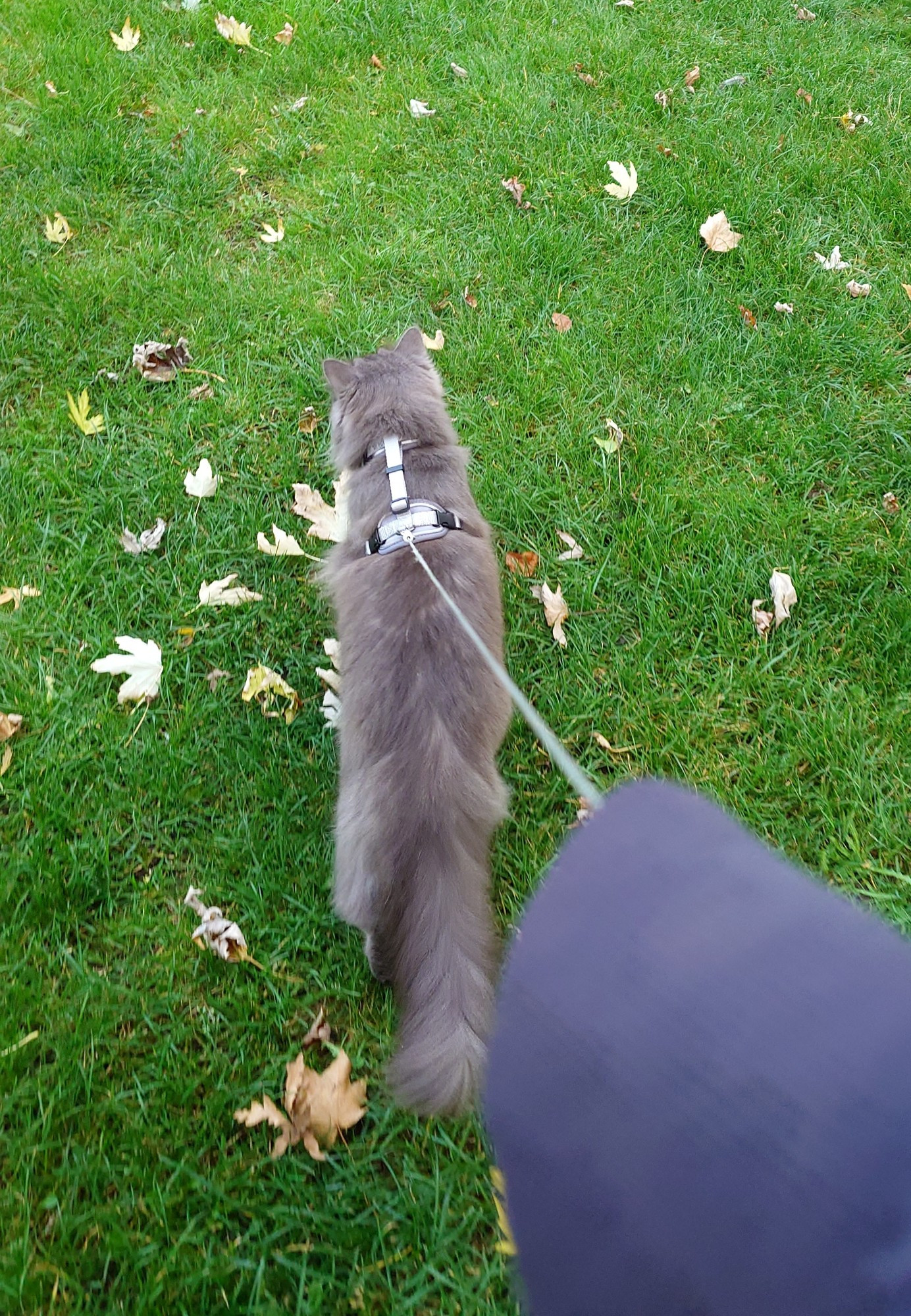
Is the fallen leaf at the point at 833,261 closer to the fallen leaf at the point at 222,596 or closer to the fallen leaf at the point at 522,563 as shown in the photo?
the fallen leaf at the point at 522,563

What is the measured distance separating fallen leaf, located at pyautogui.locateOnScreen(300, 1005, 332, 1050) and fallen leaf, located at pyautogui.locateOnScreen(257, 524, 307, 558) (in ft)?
5.54

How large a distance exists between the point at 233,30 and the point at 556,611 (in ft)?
13.1

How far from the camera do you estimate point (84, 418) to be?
3.21 metres

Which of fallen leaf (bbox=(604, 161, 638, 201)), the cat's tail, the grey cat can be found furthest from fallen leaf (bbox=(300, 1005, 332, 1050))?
fallen leaf (bbox=(604, 161, 638, 201))

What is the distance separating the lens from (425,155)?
404cm

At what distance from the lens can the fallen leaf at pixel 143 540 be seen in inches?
117

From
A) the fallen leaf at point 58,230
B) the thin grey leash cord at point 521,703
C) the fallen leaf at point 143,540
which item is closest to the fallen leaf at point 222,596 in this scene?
the fallen leaf at point 143,540

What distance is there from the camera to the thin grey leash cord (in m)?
1.33

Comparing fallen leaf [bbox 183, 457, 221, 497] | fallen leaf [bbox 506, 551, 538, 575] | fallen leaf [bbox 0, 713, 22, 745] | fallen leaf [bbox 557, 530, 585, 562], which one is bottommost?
fallen leaf [bbox 0, 713, 22, 745]

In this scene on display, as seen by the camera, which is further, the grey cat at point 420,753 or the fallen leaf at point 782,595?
the fallen leaf at point 782,595

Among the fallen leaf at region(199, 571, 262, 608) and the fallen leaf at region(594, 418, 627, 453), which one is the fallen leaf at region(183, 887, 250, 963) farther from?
the fallen leaf at region(594, 418, 627, 453)

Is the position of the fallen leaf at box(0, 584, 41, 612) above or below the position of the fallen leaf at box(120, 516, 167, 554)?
below

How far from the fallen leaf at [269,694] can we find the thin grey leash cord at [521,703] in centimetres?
81

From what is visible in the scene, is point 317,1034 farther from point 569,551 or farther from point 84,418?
point 84,418
